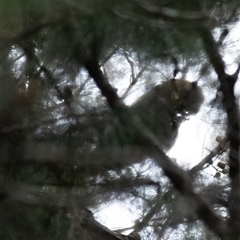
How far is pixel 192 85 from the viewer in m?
0.80

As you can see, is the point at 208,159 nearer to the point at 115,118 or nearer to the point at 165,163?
the point at 165,163

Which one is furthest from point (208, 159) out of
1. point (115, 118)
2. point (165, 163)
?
point (115, 118)

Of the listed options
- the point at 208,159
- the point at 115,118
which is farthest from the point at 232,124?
the point at 115,118

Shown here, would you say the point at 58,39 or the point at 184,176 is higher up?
the point at 58,39

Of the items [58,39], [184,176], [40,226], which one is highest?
[58,39]

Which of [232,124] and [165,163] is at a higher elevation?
[232,124]

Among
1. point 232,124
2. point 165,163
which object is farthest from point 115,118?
point 232,124

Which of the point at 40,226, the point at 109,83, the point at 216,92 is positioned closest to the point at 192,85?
the point at 216,92

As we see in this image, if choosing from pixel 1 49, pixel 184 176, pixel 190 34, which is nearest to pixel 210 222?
pixel 184 176

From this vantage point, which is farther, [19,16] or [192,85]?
[192,85]

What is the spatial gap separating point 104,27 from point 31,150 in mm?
254

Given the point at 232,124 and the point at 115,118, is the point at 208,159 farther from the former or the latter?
the point at 115,118

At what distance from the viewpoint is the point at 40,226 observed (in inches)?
30.5

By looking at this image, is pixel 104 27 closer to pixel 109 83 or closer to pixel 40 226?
pixel 109 83
